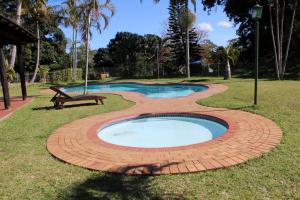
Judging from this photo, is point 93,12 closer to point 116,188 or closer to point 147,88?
point 147,88

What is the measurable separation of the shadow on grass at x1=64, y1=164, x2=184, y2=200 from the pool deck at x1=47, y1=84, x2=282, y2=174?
0.80ft

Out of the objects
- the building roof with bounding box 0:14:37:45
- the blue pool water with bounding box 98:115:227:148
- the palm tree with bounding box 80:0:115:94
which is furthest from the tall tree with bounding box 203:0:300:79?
the blue pool water with bounding box 98:115:227:148

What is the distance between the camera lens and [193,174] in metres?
4.86

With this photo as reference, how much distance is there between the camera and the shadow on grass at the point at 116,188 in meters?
4.23

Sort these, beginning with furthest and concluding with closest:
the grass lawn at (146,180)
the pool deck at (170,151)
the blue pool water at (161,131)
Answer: the blue pool water at (161,131) → the pool deck at (170,151) → the grass lawn at (146,180)

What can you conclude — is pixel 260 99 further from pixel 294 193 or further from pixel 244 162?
pixel 294 193

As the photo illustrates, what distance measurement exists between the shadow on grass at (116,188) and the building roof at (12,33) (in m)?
8.15

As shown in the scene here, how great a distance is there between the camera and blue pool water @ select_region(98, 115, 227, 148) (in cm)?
835

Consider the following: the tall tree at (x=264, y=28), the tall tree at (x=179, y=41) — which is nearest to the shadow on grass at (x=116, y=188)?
the tall tree at (x=264, y=28)

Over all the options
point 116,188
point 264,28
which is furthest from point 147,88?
point 116,188

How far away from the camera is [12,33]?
525 inches

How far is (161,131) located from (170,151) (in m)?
3.29

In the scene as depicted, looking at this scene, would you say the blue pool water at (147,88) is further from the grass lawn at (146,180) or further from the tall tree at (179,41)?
the grass lawn at (146,180)

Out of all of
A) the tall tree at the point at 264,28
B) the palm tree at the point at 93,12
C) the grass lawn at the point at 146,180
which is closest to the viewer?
the grass lawn at the point at 146,180
